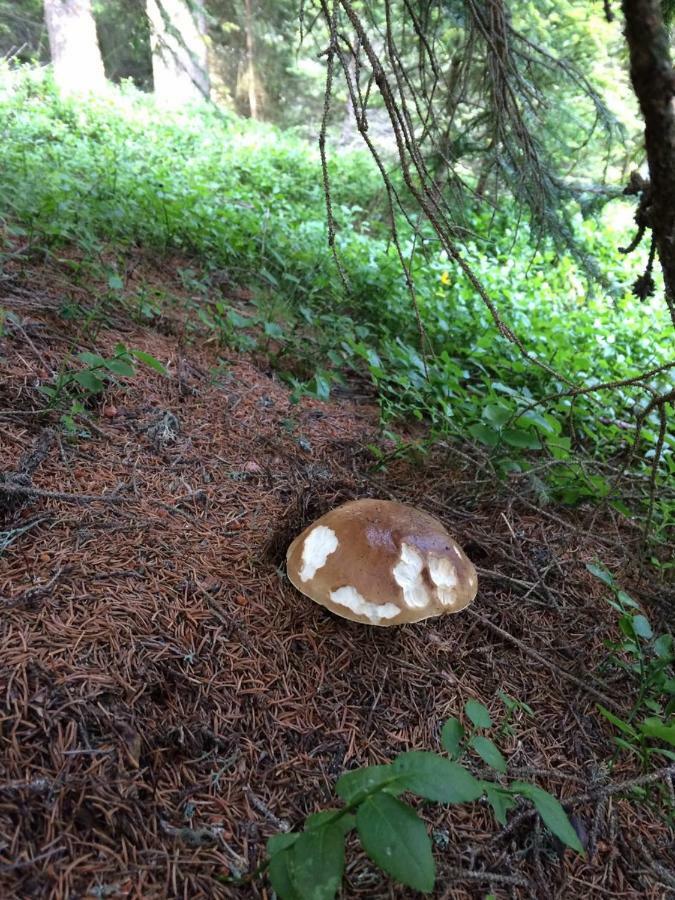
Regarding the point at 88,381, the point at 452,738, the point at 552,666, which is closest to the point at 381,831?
the point at 452,738

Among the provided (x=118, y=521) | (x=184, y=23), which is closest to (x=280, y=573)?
(x=118, y=521)

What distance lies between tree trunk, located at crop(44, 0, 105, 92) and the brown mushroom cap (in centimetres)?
1416

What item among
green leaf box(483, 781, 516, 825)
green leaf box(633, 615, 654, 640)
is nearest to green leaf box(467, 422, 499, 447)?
green leaf box(633, 615, 654, 640)

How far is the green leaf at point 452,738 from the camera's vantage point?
1321 mm

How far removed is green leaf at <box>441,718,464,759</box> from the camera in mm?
1321

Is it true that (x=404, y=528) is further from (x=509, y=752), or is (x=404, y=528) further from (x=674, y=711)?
(x=674, y=711)

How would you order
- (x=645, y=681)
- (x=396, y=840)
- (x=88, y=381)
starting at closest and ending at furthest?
(x=396, y=840), (x=645, y=681), (x=88, y=381)

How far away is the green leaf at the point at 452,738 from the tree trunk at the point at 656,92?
3.98 ft

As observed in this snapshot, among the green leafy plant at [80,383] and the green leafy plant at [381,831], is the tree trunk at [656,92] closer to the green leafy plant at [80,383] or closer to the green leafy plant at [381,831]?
the green leafy plant at [381,831]

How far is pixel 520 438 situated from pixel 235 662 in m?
1.54

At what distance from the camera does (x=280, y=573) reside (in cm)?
195

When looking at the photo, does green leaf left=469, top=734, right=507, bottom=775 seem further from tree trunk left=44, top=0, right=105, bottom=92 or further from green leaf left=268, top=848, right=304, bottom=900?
tree trunk left=44, top=0, right=105, bottom=92

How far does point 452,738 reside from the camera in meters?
1.34

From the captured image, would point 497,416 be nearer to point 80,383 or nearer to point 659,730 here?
point 659,730
